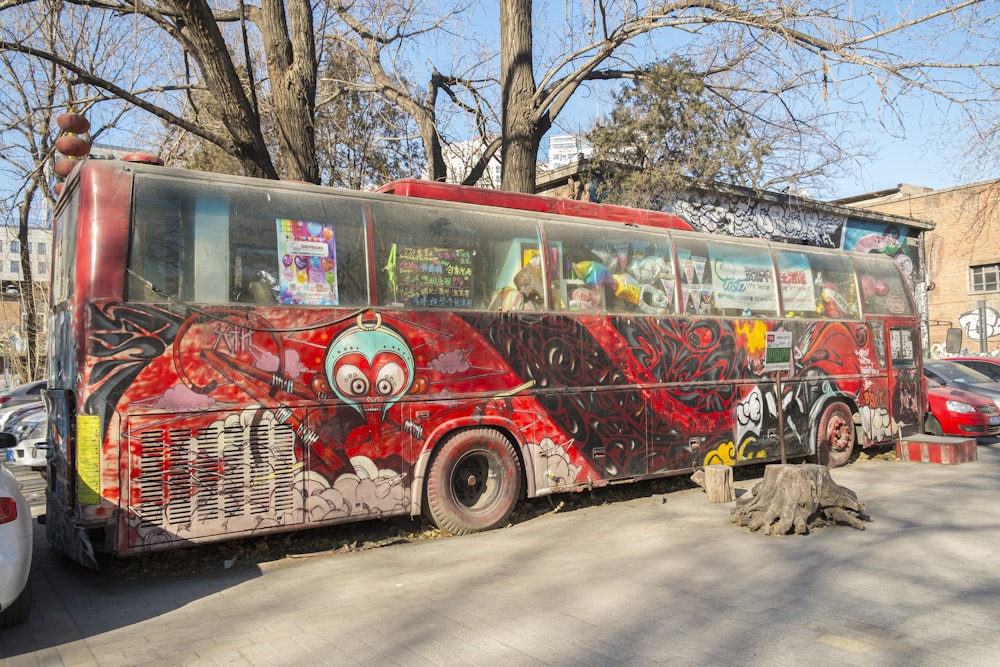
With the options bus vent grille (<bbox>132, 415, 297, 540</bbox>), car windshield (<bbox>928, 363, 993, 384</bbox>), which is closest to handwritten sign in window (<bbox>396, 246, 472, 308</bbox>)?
bus vent grille (<bbox>132, 415, 297, 540</bbox>)

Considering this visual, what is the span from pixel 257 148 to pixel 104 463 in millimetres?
5510

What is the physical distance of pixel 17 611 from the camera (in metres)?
5.11

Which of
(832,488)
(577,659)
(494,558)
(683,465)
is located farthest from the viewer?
(683,465)

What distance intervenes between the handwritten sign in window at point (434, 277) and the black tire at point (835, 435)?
6.51m

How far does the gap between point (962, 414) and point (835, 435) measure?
354cm

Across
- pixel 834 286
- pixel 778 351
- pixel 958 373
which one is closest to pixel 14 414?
pixel 778 351

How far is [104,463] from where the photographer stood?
581 centimetres

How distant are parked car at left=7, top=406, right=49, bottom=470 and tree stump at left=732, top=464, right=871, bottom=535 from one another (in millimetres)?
10705

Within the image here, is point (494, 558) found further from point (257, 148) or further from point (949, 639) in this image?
point (257, 148)

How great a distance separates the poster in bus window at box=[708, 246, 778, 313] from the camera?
1023 centimetres

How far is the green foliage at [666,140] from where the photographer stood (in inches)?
590

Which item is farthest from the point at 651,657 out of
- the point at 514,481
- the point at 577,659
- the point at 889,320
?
the point at 889,320

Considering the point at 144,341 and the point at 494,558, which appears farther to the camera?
the point at 494,558

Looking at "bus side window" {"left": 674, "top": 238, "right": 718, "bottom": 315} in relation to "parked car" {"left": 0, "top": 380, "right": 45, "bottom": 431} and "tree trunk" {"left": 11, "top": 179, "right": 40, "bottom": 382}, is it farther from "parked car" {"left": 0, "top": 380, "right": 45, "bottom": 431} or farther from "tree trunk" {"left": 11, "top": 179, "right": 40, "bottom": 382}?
"tree trunk" {"left": 11, "top": 179, "right": 40, "bottom": 382}
